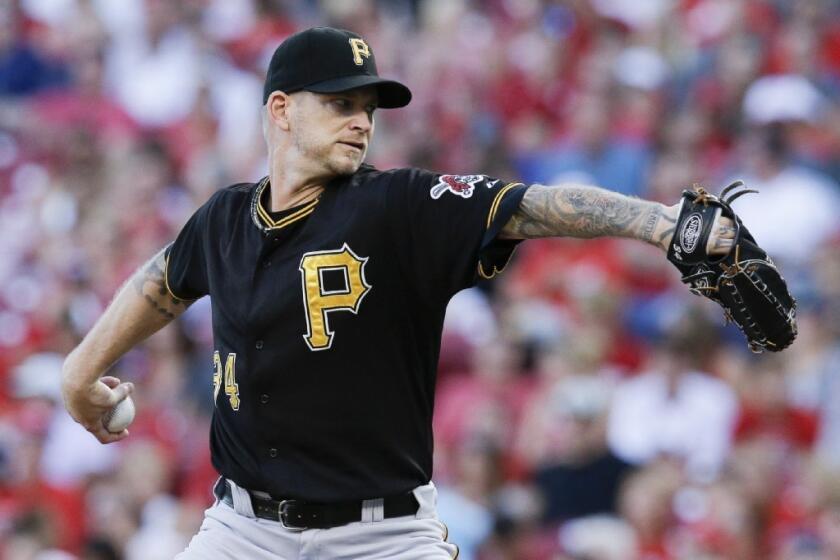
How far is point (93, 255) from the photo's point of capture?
1040cm

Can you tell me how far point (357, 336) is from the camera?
4.09 m

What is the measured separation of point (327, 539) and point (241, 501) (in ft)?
1.04

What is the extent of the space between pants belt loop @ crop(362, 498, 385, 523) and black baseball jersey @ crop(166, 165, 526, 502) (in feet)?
0.10

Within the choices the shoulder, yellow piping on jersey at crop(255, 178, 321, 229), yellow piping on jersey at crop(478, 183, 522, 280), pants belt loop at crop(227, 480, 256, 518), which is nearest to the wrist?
yellow piping on jersey at crop(478, 183, 522, 280)

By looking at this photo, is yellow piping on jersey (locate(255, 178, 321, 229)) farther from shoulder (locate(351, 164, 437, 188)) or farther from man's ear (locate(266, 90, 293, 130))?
man's ear (locate(266, 90, 293, 130))

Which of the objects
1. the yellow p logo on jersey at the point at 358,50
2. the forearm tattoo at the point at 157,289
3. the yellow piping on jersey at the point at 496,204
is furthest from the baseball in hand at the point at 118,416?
the yellow piping on jersey at the point at 496,204

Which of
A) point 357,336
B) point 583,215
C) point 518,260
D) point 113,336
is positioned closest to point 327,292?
point 357,336

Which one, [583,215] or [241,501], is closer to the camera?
[583,215]

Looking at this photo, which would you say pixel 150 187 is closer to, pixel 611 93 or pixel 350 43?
pixel 611 93

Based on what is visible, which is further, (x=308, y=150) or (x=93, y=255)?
(x=93, y=255)

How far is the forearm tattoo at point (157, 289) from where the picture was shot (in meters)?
4.68

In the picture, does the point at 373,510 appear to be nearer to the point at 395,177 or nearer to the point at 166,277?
the point at 395,177

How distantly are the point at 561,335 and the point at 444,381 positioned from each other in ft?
2.76

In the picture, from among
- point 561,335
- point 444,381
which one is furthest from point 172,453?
point 561,335
